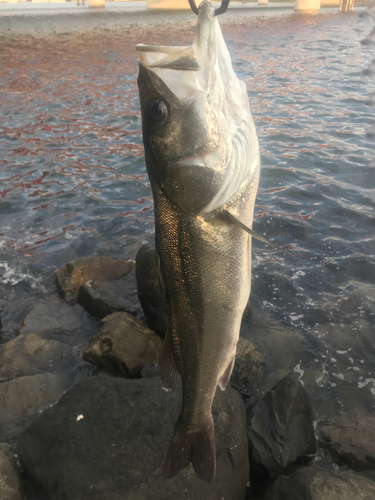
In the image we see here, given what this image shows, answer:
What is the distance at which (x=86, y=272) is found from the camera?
275 inches

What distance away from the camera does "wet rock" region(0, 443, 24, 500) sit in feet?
11.3

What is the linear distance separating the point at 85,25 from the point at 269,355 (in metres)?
55.8

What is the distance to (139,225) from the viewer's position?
9086mm

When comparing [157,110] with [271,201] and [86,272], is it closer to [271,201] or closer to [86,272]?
[86,272]

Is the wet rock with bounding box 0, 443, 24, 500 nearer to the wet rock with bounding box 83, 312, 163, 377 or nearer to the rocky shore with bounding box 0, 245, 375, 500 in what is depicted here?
the rocky shore with bounding box 0, 245, 375, 500

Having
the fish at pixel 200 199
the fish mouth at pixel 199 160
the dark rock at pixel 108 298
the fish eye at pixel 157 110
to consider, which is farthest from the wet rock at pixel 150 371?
the fish eye at pixel 157 110

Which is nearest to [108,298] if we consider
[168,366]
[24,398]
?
[24,398]

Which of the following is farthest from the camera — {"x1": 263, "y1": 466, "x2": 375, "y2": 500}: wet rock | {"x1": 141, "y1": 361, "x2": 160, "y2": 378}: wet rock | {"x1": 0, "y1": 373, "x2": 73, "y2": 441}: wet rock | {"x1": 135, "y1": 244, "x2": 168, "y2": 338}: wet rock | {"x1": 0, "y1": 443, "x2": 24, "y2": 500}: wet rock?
{"x1": 135, "y1": 244, "x2": 168, "y2": 338}: wet rock

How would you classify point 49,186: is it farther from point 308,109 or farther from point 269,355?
point 308,109

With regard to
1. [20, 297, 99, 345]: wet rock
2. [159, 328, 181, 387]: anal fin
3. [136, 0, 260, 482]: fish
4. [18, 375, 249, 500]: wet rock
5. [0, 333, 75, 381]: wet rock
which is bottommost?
[20, 297, 99, 345]: wet rock

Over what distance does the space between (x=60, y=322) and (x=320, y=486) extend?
4183mm

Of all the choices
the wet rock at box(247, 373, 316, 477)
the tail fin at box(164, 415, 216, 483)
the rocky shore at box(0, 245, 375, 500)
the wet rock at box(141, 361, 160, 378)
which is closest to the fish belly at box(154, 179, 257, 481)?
the tail fin at box(164, 415, 216, 483)

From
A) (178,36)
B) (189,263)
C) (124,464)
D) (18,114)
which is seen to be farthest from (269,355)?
(178,36)

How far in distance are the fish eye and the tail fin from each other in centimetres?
203
